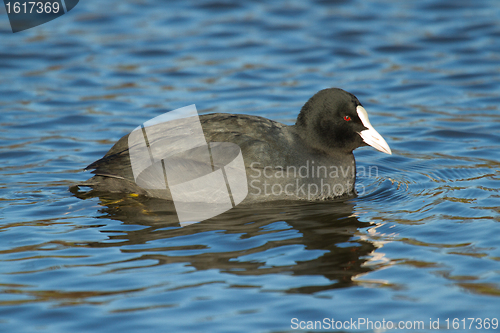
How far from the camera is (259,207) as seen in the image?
5.04 meters

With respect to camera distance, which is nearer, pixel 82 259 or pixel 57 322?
pixel 57 322

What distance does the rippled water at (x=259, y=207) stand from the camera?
11.6 ft

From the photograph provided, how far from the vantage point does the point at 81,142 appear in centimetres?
705

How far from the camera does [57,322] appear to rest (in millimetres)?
3354

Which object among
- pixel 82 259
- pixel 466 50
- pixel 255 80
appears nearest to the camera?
pixel 82 259

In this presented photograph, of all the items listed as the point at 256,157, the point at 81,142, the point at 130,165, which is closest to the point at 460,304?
the point at 256,157

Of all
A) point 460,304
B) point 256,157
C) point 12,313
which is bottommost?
point 460,304

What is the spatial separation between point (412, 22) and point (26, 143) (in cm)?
722

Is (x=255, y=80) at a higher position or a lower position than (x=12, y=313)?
higher

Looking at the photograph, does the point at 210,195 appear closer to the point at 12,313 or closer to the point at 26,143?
the point at 12,313

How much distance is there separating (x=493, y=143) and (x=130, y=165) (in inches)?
162

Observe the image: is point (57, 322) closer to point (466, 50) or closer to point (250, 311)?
point (250, 311)

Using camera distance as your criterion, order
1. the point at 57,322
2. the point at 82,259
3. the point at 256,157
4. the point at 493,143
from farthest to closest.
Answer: the point at 493,143, the point at 256,157, the point at 82,259, the point at 57,322

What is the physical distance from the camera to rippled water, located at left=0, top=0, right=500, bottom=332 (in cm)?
353
